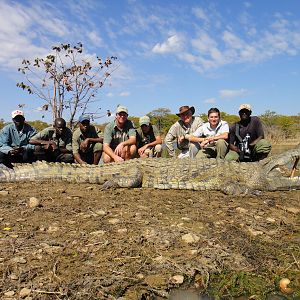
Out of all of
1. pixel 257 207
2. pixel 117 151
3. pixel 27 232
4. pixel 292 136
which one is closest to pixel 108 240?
pixel 27 232

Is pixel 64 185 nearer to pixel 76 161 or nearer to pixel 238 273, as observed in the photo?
pixel 76 161

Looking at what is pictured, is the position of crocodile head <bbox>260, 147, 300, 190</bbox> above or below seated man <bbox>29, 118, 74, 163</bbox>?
below

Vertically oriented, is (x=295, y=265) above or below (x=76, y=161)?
below

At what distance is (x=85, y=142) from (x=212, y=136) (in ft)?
9.00

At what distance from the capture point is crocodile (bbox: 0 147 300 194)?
6.09 metres

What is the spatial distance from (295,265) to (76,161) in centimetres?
589

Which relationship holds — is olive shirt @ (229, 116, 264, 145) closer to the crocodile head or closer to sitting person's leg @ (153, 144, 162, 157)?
the crocodile head

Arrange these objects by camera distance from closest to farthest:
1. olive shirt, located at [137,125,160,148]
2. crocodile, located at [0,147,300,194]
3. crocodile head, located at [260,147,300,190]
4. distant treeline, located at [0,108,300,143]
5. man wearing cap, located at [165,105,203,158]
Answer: crocodile head, located at [260,147,300,190], crocodile, located at [0,147,300,194], man wearing cap, located at [165,105,203,158], olive shirt, located at [137,125,160,148], distant treeline, located at [0,108,300,143]

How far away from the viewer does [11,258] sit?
3002mm

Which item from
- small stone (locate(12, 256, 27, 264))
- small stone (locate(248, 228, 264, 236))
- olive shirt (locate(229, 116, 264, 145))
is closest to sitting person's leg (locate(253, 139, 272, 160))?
olive shirt (locate(229, 116, 264, 145))

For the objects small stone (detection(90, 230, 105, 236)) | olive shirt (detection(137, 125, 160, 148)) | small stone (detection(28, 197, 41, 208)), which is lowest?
small stone (detection(90, 230, 105, 236))

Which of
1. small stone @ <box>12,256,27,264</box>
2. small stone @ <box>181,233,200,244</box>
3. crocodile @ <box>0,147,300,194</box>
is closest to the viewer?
small stone @ <box>12,256,27,264</box>

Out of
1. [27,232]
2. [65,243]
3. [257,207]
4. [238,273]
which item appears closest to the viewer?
[238,273]

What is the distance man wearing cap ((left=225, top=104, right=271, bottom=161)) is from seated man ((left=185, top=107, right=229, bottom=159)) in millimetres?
289
